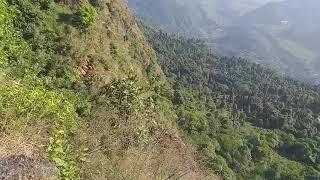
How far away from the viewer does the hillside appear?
12.3m

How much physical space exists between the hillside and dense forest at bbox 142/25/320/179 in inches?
575

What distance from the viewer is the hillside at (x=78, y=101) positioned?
1230 centimetres

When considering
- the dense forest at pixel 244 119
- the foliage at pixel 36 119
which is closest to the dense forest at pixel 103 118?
the foliage at pixel 36 119

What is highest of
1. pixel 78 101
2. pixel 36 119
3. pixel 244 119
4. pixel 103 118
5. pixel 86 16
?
pixel 86 16

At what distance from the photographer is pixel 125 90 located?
116 ft

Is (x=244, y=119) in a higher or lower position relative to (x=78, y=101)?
higher

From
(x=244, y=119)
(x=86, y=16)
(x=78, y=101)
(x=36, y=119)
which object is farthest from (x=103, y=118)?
(x=244, y=119)

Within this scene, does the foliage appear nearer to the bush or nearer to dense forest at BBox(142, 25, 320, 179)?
the bush

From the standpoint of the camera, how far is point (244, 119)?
126 metres

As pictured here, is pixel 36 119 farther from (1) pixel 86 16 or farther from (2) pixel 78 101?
(1) pixel 86 16

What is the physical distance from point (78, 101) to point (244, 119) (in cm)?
9968

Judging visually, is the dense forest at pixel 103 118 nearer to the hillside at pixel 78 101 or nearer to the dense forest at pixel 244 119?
the hillside at pixel 78 101

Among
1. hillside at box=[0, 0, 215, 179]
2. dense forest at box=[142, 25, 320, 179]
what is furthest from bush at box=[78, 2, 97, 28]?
dense forest at box=[142, 25, 320, 179]

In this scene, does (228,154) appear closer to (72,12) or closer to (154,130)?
(72,12)
